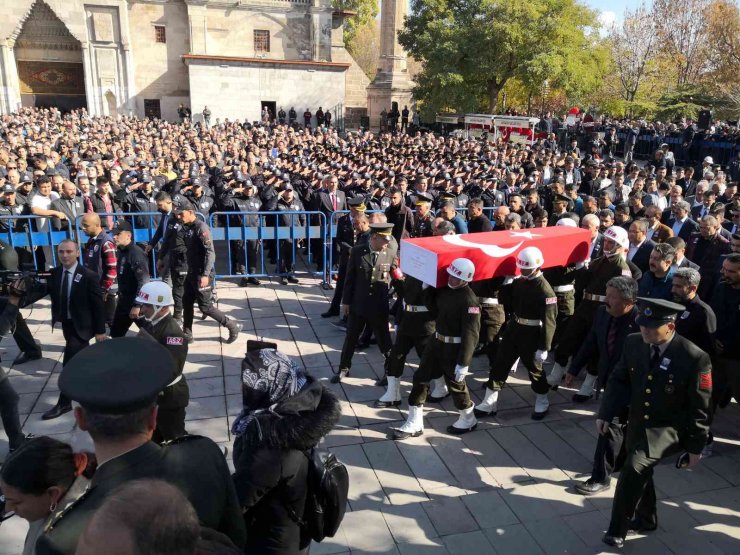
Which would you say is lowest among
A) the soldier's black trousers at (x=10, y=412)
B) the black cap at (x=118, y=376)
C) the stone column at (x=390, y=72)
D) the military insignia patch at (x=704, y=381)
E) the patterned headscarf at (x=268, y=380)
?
the soldier's black trousers at (x=10, y=412)

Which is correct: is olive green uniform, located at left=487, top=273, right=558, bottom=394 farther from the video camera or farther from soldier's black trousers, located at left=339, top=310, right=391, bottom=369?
the video camera

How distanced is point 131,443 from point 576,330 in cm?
517

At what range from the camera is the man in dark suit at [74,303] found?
18.0ft

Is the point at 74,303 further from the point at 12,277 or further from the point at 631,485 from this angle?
the point at 631,485

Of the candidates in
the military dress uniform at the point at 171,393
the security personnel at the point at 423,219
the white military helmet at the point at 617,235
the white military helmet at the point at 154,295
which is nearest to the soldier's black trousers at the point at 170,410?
the military dress uniform at the point at 171,393

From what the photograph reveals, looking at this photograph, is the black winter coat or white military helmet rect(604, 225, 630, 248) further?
white military helmet rect(604, 225, 630, 248)

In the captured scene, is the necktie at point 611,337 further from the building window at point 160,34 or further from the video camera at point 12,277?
the building window at point 160,34

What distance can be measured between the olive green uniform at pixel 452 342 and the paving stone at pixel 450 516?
3.45 ft

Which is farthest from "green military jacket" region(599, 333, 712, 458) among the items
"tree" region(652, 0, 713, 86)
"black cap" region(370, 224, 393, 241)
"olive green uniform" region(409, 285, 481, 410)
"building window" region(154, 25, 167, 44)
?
"building window" region(154, 25, 167, 44)

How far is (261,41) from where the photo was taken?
4006 cm

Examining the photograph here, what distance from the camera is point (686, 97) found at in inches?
1162

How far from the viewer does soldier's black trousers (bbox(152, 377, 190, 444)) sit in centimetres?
398

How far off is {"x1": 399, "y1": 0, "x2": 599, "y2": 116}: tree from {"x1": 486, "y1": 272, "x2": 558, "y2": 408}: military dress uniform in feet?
81.8

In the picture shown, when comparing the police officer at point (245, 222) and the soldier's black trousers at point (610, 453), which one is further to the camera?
the police officer at point (245, 222)
